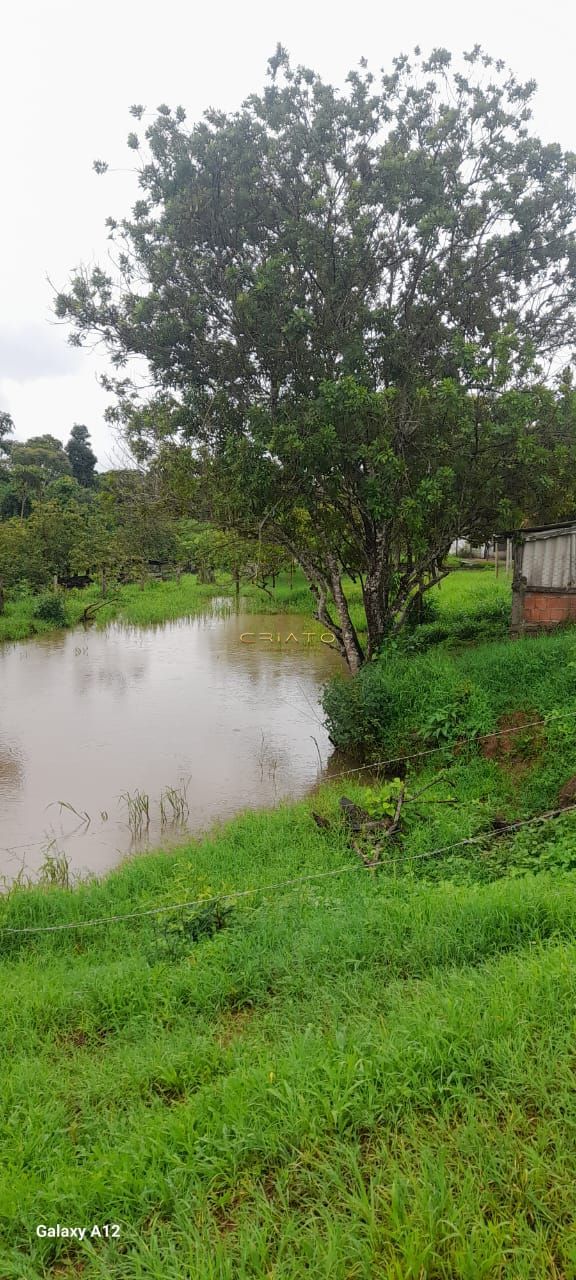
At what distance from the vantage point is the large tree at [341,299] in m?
7.94

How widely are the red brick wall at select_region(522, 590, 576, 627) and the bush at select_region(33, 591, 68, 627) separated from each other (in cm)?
1457

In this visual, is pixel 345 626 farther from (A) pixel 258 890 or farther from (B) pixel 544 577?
(A) pixel 258 890

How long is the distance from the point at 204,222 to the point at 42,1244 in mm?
9242

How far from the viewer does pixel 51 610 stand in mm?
20094

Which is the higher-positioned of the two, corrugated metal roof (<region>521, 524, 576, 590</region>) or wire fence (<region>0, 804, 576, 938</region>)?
corrugated metal roof (<region>521, 524, 576, 590</region>)

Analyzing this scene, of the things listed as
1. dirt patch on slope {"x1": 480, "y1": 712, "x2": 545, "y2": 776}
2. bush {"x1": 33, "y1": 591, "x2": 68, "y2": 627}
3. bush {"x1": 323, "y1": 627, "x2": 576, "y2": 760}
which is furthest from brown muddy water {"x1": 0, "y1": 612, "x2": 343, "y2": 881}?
dirt patch on slope {"x1": 480, "y1": 712, "x2": 545, "y2": 776}

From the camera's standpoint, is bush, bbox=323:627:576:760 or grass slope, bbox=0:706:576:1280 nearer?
grass slope, bbox=0:706:576:1280

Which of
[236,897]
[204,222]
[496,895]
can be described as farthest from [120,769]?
[204,222]

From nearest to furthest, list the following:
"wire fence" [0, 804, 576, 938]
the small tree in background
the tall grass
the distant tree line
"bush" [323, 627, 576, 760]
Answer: the tall grass < "wire fence" [0, 804, 576, 938] < "bush" [323, 627, 576, 760] < the distant tree line < the small tree in background

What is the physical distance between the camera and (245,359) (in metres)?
8.66

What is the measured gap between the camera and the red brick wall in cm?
883

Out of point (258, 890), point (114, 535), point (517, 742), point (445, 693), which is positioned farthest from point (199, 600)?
point (258, 890)

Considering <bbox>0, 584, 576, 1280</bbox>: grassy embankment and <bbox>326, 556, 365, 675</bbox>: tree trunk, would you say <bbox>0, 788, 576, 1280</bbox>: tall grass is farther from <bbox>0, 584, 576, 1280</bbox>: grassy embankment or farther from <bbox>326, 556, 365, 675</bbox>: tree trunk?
<bbox>326, 556, 365, 675</bbox>: tree trunk

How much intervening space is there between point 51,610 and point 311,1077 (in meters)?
19.0
